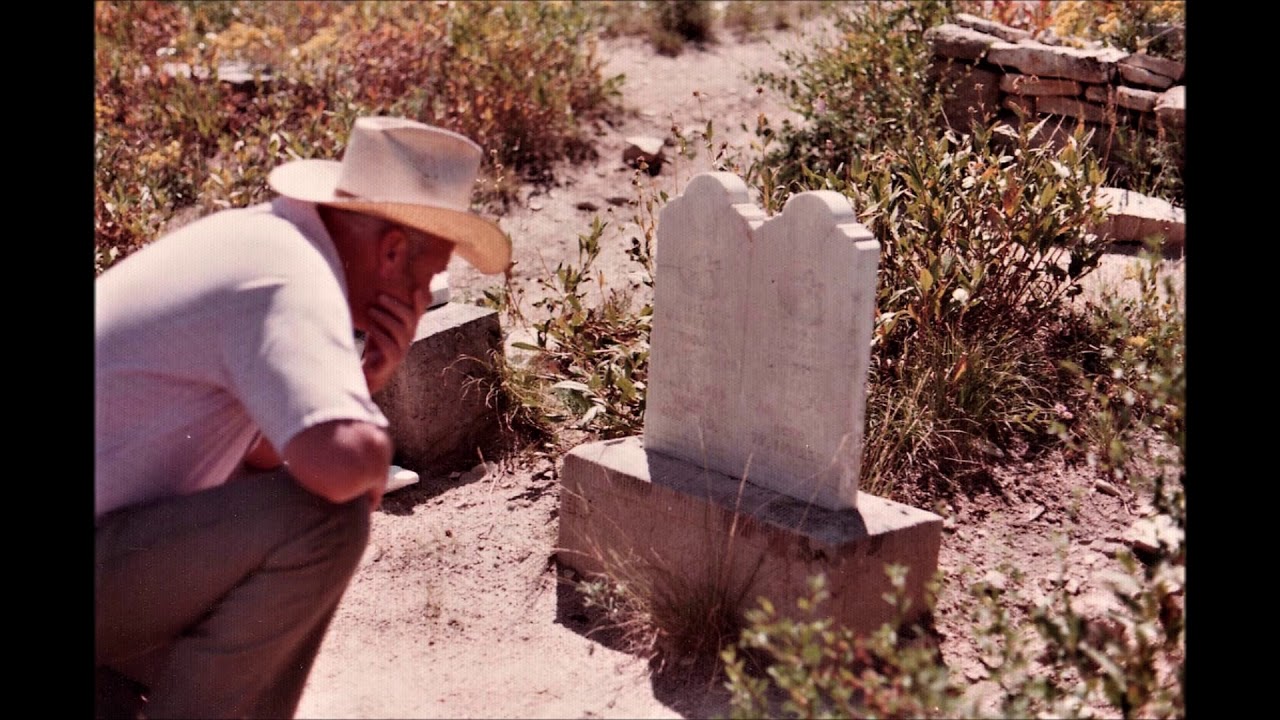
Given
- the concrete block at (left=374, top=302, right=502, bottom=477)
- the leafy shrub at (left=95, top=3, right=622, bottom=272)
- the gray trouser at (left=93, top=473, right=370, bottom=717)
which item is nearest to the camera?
the gray trouser at (left=93, top=473, right=370, bottom=717)

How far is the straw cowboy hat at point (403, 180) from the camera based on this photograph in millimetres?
2717

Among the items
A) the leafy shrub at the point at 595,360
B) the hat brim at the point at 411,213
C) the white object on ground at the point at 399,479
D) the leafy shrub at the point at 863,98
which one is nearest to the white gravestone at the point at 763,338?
the leafy shrub at the point at 595,360

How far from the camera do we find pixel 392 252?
2.77m

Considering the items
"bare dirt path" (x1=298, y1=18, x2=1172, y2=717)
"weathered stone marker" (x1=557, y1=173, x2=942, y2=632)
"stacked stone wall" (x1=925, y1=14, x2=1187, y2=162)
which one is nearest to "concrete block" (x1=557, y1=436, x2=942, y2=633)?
"weathered stone marker" (x1=557, y1=173, x2=942, y2=632)

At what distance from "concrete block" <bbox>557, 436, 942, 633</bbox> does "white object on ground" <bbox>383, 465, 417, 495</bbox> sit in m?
0.77

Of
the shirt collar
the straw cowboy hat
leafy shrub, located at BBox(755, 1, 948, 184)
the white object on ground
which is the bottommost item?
the white object on ground

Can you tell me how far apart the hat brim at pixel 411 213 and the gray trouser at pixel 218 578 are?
0.57m

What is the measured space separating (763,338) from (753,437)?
0.30 m

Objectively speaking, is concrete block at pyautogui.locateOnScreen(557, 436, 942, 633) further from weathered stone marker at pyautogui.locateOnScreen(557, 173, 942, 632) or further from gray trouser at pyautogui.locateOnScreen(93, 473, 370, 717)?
gray trouser at pyautogui.locateOnScreen(93, 473, 370, 717)

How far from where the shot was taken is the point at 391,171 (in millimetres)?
2736

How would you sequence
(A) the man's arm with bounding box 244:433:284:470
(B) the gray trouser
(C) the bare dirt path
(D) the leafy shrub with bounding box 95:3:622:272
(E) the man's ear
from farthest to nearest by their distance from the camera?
(D) the leafy shrub with bounding box 95:3:622:272 < (C) the bare dirt path < (A) the man's arm with bounding box 244:433:284:470 < (E) the man's ear < (B) the gray trouser

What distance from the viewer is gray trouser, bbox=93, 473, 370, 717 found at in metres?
2.65

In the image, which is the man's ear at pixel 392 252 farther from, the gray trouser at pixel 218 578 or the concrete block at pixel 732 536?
the concrete block at pixel 732 536

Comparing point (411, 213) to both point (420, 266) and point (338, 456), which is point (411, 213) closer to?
point (420, 266)
